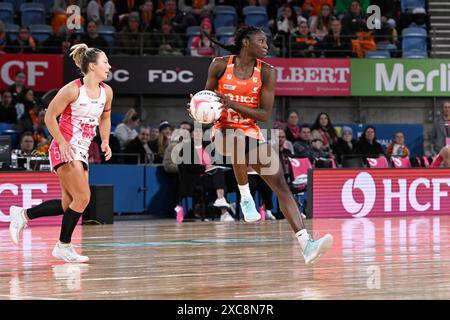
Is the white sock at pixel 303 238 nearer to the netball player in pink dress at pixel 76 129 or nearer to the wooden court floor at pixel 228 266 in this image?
the wooden court floor at pixel 228 266

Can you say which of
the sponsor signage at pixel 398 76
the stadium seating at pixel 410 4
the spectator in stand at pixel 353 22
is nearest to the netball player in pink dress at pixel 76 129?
the sponsor signage at pixel 398 76

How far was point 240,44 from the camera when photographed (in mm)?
9703

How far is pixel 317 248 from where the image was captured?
9070 millimetres

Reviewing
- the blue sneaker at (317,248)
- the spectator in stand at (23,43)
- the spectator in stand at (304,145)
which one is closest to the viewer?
the blue sneaker at (317,248)

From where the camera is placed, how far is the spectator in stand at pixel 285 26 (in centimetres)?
2272

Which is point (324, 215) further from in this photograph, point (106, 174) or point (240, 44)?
point (240, 44)

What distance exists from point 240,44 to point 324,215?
28.3 feet

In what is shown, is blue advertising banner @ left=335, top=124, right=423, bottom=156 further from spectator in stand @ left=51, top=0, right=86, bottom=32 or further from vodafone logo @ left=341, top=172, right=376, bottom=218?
spectator in stand @ left=51, top=0, right=86, bottom=32

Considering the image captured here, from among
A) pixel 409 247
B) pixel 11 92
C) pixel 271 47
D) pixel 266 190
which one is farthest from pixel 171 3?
pixel 409 247

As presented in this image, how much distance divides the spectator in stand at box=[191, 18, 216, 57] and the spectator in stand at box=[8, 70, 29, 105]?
3.86 meters

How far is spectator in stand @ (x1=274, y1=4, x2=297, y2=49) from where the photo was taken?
74.5 feet

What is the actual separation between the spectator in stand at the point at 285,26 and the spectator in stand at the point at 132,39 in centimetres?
297

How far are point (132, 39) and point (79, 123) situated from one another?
41.8ft

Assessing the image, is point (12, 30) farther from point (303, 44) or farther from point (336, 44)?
point (336, 44)
